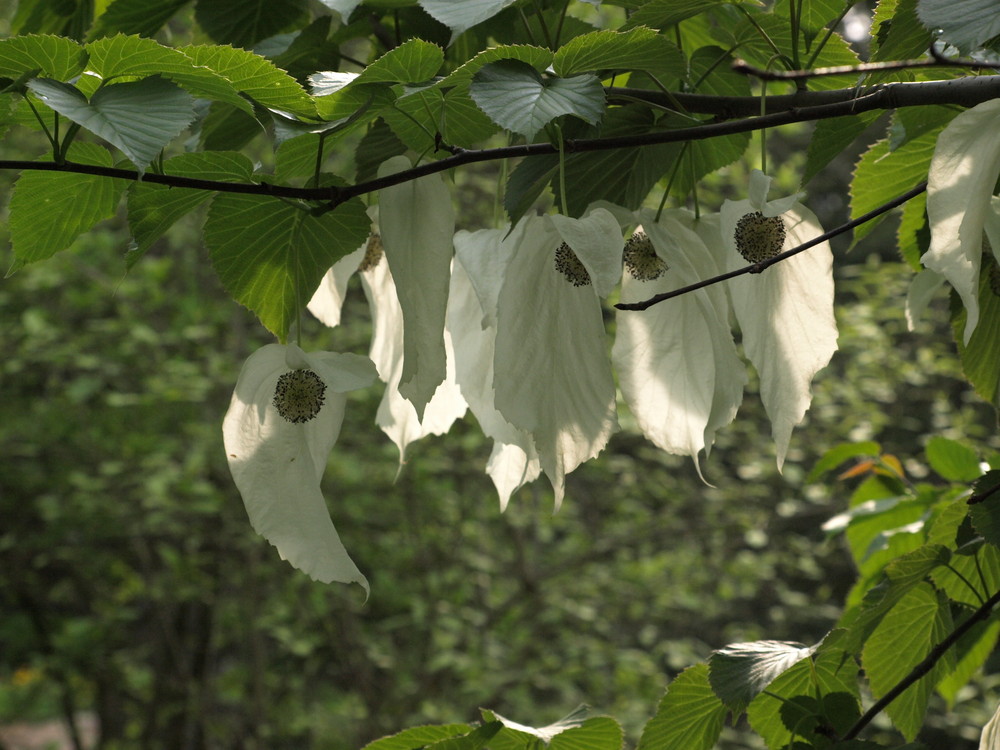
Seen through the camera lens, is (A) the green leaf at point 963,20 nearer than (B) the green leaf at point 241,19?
Yes

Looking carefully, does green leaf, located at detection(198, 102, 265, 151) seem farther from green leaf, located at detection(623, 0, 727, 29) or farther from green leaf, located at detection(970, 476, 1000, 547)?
green leaf, located at detection(970, 476, 1000, 547)

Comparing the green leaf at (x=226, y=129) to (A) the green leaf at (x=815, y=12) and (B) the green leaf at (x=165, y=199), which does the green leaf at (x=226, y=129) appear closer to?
(B) the green leaf at (x=165, y=199)

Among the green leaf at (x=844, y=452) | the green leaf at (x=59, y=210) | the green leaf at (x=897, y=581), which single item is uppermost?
the green leaf at (x=59, y=210)

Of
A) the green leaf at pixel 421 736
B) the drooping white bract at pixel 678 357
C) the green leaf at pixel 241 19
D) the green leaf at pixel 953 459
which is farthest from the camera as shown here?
the green leaf at pixel 953 459

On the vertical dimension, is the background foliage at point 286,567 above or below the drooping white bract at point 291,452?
below

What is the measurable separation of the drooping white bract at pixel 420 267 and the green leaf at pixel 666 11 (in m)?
0.13

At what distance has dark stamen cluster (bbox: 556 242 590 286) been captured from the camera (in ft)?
1.46

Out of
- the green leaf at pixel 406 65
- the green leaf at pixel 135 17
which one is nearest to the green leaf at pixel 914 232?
the green leaf at pixel 406 65

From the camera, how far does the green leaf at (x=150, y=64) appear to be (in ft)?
1.44

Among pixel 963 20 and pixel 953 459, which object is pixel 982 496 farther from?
pixel 953 459

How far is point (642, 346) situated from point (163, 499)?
2.39 m

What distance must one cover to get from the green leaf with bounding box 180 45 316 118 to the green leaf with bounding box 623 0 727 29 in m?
0.16

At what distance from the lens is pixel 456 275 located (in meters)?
0.55

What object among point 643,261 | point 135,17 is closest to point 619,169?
point 643,261
